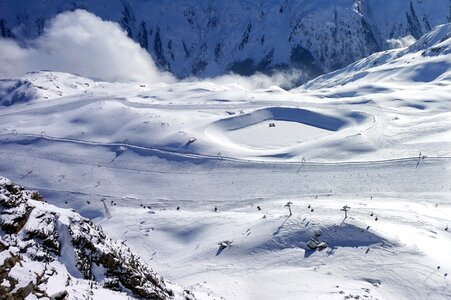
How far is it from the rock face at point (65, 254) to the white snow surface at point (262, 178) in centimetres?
991

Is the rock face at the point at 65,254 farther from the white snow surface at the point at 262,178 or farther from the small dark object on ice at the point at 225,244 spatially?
the small dark object on ice at the point at 225,244

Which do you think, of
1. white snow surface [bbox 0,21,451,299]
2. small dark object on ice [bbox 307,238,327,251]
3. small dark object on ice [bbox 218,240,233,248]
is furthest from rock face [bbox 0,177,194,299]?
small dark object on ice [bbox 307,238,327,251]

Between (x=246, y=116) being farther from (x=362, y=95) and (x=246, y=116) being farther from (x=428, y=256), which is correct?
(x=428, y=256)

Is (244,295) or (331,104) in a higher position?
(331,104)

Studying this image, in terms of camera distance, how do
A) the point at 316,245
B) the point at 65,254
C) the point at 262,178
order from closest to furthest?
the point at 65,254 < the point at 316,245 < the point at 262,178

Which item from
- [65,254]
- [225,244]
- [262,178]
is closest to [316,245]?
[225,244]

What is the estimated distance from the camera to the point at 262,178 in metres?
62.3

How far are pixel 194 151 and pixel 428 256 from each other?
4150 cm

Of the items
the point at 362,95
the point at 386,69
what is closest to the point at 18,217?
the point at 362,95

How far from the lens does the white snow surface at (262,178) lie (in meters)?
36.3

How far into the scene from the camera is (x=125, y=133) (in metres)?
80.9

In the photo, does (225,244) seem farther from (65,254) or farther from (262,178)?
(262,178)

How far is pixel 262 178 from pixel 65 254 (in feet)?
137

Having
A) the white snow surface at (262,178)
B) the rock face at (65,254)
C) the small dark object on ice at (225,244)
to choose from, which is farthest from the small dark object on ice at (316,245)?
the rock face at (65,254)
